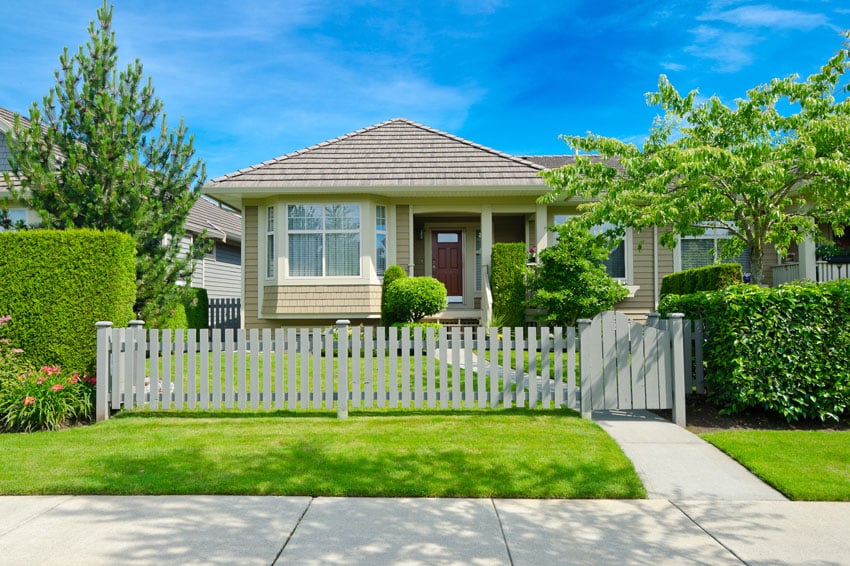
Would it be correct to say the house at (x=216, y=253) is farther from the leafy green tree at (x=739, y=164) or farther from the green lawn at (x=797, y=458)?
the green lawn at (x=797, y=458)

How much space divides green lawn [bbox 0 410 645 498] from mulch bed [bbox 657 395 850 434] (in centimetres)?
140

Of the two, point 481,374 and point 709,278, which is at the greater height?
point 709,278

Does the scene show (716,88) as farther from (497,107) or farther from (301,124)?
(301,124)

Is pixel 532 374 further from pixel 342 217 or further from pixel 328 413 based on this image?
pixel 342 217

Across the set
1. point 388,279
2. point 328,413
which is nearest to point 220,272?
point 388,279

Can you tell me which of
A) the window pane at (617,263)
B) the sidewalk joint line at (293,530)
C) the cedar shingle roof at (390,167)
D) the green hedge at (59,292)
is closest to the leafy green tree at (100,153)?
the green hedge at (59,292)

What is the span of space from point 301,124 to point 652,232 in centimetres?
1036

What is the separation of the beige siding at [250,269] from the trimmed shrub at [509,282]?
6.32 meters

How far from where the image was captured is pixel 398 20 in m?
10.5

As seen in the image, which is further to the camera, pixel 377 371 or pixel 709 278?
pixel 709 278

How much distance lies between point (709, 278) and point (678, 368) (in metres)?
5.14

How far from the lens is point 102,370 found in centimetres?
654

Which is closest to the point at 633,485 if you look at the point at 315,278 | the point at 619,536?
the point at 619,536

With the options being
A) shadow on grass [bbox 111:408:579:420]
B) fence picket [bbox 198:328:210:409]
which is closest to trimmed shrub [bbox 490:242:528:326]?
shadow on grass [bbox 111:408:579:420]
